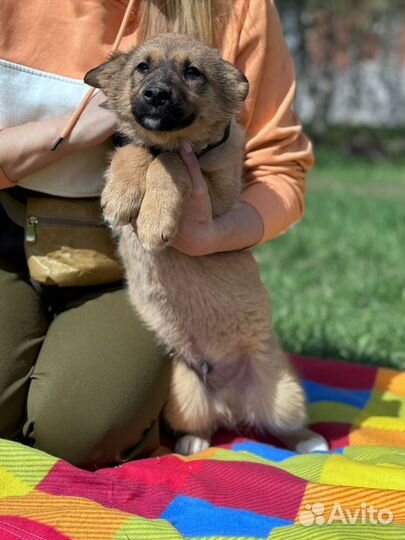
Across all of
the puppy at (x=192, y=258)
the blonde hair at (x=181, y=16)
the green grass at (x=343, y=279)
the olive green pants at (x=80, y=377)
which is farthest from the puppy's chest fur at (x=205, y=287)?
the green grass at (x=343, y=279)

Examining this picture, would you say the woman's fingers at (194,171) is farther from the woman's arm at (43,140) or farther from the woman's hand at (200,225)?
the woman's arm at (43,140)

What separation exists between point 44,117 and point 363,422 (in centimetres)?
152

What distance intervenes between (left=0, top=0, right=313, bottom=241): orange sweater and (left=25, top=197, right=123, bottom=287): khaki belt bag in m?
0.12

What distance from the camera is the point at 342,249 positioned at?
5.81 meters

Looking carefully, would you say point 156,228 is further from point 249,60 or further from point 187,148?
point 249,60

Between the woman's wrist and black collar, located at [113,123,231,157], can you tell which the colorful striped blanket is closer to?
the woman's wrist

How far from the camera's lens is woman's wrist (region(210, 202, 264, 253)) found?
2.40 m

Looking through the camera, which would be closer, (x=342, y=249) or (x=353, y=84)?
(x=342, y=249)

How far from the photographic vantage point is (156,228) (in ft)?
7.11

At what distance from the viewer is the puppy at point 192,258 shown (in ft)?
7.30

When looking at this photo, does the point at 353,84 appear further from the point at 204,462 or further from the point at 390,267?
the point at 204,462

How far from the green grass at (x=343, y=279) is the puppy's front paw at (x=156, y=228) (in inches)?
65.5

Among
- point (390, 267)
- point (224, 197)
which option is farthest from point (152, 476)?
point (390, 267)

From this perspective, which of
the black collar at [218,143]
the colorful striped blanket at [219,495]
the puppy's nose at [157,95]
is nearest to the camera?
the colorful striped blanket at [219,495]
